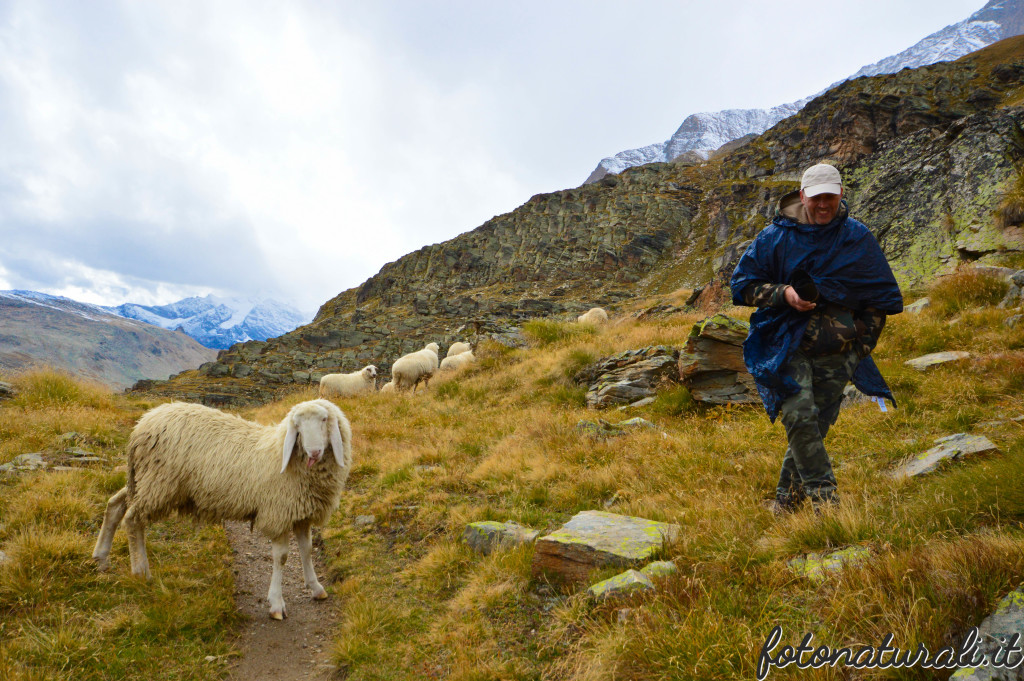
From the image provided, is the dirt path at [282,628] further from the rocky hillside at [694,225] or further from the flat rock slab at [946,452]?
the rocky hillside at [694,225]

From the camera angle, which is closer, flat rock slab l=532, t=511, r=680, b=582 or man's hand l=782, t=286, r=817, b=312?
man's hand l=782, t=286, r=817, b=312

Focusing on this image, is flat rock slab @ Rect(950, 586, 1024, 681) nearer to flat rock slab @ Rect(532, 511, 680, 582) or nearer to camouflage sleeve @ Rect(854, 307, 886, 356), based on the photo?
flat rock slab @ Rect(532, 511, 680, 582)

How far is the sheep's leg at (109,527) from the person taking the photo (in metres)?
4.55

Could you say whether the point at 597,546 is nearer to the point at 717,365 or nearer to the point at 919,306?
the point at 717,365

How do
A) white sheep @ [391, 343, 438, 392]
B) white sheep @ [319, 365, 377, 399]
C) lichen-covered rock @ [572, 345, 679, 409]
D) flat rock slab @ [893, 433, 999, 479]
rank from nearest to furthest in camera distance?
flat rock slab @ [893, 433, 999, 479]
lichen-covered rock @ [572, 345, 679, 409]
white sheep @ [391, 343, 438, 392]
white sheep @ [319, 365, 377, 399]

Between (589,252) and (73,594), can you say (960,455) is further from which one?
(589,252)

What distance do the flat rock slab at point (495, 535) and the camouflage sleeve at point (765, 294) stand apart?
3.00 meters

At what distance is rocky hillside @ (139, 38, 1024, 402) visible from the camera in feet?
42.9

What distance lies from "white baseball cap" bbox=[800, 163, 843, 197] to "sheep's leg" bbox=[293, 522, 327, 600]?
5.69 metres

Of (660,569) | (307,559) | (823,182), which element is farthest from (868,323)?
(307,559)

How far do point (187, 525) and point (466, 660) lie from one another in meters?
4.79

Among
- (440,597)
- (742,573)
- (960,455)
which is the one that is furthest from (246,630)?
(960,455)

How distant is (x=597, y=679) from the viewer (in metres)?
2.47

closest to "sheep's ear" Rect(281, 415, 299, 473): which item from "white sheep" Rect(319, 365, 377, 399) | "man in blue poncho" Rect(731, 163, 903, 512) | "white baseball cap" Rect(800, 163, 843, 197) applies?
"man in blue poncho" Rect(731, 163, 903, 512)
